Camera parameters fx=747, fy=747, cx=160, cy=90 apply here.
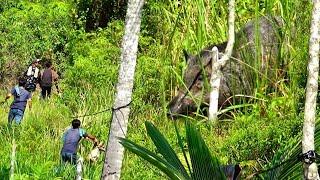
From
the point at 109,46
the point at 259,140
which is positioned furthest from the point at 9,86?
the point at 259,140

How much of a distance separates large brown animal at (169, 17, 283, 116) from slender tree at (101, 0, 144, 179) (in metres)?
3.91

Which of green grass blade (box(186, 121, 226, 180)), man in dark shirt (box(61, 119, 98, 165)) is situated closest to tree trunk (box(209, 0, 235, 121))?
man in dark shirt (box(61, 119, 98, 165))

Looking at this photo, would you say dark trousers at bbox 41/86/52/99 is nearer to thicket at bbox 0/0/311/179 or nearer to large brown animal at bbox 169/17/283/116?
thicket at bbox 0/0/311/179

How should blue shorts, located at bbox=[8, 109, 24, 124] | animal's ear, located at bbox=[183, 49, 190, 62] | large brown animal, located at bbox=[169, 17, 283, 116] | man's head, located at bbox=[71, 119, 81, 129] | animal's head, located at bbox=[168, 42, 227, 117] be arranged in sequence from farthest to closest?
animal's ear, located at bbox=[183, 49, 190, 62], animal's head, located at bbox=[168, 42, 227, 117], blue shorts, located at bbox=[8, 109, 24, 124], large brown animal, located at bbox=[169, 17, 283, 116], man's head, located at bbox=[71, 119, 81, 129]

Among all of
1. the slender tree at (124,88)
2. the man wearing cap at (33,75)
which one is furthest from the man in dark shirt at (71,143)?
the man wearing cap at (33,75)

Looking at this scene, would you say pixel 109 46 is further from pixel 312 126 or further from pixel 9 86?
pixel 312 126

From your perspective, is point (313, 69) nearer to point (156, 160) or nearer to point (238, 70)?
point (156, 160)

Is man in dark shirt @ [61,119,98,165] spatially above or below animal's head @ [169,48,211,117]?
below

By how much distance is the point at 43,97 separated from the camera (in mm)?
13234

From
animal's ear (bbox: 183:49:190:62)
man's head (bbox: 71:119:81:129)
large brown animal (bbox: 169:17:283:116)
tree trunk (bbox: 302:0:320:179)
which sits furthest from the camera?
animal's ear (bbox: 183:49:190:62)

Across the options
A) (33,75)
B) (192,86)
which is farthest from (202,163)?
(33,75)

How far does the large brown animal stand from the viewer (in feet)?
31.9

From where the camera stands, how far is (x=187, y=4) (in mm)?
11070

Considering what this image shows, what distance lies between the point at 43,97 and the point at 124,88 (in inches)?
308
